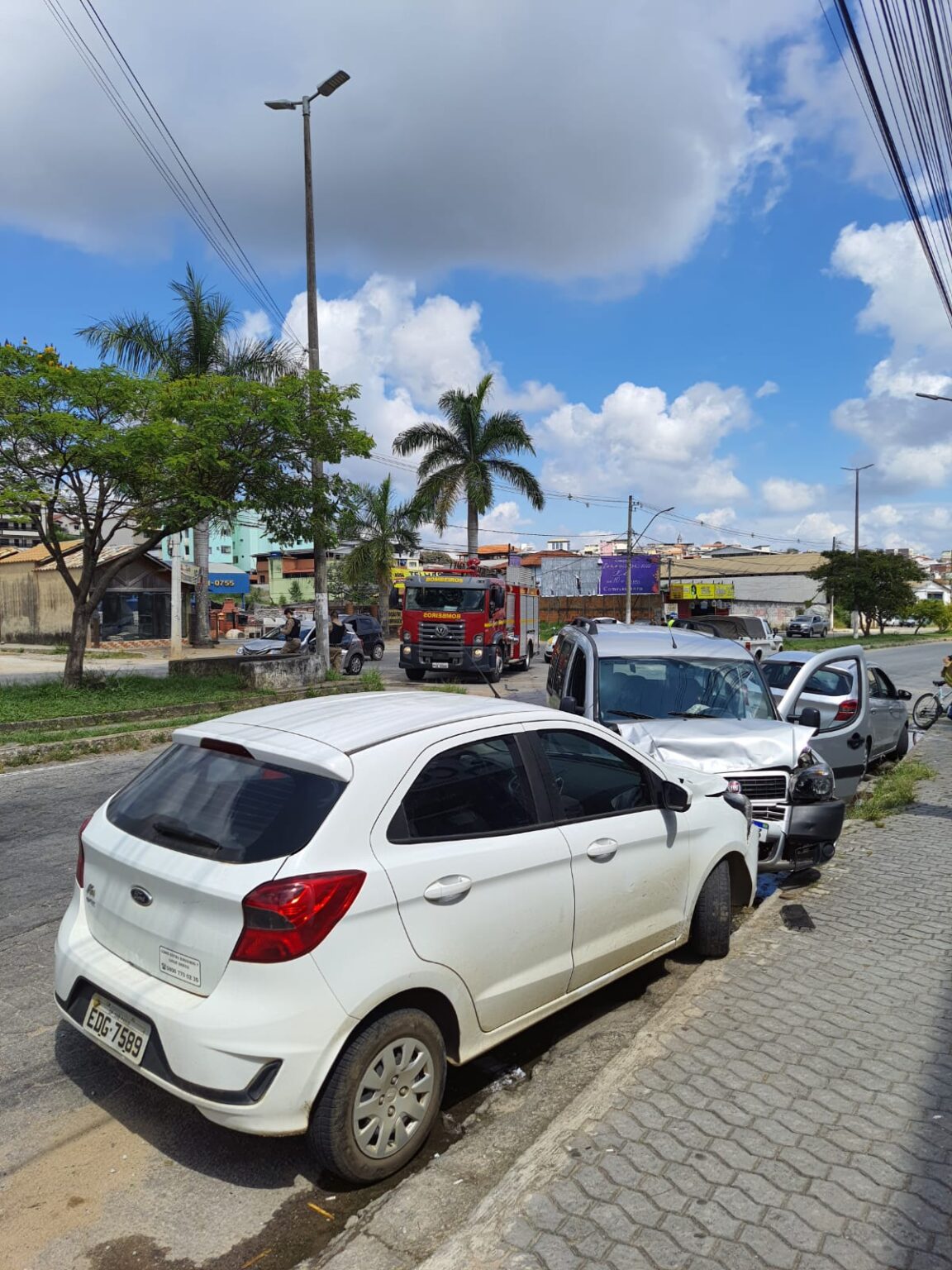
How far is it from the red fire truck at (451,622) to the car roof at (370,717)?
694 inches

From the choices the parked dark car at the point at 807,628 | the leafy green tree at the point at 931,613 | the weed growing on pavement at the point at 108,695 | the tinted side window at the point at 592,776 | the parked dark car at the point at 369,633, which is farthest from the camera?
the leafy green tree at the point at 931,613

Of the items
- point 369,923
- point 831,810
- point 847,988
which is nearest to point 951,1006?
point 847,988

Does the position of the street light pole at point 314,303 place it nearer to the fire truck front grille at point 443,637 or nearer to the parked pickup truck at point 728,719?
the fire truck front grille at point 443,637

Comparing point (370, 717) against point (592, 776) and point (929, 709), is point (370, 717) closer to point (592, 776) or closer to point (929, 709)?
point (592, 776)

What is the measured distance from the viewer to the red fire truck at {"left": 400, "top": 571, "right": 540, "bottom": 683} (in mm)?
22469

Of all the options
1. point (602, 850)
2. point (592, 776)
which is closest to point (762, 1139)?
point (602, 850)

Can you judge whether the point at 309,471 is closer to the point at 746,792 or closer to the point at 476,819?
A: the point at 746,792

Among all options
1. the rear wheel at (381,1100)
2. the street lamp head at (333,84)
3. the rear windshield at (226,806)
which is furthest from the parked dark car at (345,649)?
the rear wheel at (381,1100)

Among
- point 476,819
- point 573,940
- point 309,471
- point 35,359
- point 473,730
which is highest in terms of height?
point 35,359

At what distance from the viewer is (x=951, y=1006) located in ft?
14.1

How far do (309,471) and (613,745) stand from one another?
15.2m

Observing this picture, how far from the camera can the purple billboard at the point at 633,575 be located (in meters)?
56.4

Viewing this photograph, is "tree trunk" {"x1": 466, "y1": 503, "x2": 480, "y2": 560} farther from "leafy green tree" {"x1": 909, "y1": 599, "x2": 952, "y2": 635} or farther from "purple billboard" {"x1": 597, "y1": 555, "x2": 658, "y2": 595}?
"leafy green tree" {"x1": 909, "y1": 599, "x2": 952, "y2": 635}

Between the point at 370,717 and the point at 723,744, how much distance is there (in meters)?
3.26
